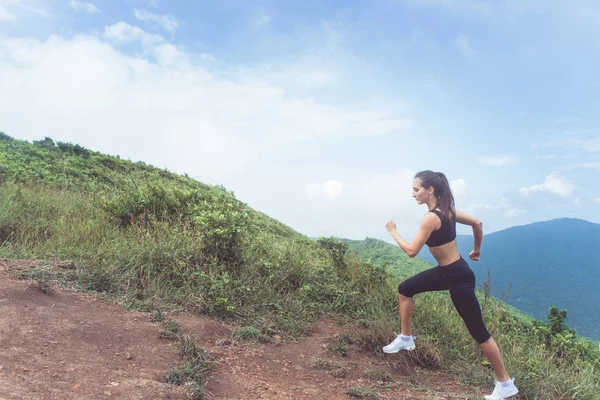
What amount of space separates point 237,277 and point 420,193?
9.02ft

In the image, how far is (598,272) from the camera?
63.8ft

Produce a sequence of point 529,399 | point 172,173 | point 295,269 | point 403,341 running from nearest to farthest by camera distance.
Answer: point 529,399 < point 403,341 < point 295,269 < point 172,173

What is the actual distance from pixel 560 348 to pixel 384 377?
137 inches

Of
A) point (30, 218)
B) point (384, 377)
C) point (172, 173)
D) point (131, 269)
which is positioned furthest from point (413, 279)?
point (172, 173)

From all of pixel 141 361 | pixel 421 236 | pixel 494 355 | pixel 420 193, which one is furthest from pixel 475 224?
pixel 141 361

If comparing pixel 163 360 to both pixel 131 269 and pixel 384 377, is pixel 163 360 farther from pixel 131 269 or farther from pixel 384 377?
pixel 384 377

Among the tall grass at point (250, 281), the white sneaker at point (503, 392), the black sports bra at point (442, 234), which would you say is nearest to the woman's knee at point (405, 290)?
the black sports bra at point (442, 234)

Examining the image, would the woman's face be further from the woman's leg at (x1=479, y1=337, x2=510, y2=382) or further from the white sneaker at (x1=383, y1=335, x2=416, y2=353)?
the white sneaker at (x1=383, y1=335, x2=416, y2=353)

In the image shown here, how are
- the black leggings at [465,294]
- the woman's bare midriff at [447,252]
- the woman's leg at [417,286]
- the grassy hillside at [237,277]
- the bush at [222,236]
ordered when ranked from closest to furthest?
the black leggings at [465,294] → the woman's bare midriff at [447,252] → the woman's leg at [417,286] → the grassy hillside at [237,277] → the bush at [222,236]

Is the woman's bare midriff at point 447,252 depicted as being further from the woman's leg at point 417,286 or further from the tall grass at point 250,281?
the tall grass at point 250,281

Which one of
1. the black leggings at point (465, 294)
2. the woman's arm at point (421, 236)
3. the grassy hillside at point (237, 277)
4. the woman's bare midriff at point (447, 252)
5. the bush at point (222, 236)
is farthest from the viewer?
the bush at point (222, 236)

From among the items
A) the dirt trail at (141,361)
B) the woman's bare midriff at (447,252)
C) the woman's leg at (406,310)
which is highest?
the woman's bare midriff at (447,252)

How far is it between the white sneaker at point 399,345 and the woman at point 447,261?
0.67m

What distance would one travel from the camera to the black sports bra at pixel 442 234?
435cm
